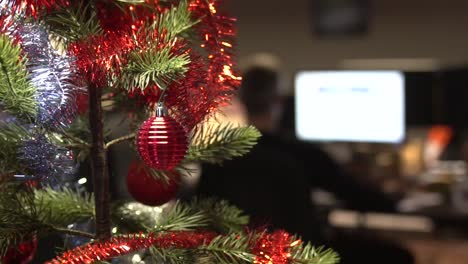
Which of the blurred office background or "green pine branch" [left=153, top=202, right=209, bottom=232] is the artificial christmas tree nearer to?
"green pine branch" [left=153, top=202, right=209, bottom=232]

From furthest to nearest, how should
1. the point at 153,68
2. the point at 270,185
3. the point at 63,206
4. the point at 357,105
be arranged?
the point at 357,105, the point at 270,185, the point at 63,206, the point at 153,68

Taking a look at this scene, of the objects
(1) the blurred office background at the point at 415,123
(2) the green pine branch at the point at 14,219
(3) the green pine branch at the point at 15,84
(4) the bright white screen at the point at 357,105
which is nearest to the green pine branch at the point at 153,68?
(3) the green pine branch at the point at 15,84

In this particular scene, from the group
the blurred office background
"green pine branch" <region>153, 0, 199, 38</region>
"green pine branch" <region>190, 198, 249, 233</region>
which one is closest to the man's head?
the blurred office background

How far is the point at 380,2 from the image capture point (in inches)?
261

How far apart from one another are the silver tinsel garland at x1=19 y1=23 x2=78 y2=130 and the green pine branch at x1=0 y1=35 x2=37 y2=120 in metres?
0.01

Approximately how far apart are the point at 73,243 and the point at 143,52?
0.36 metres

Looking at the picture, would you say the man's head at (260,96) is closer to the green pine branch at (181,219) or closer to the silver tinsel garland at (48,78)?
the green pine branch at (181,219)

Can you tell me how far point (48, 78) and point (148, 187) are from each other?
0.77 ft

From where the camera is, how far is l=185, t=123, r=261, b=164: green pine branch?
1.13 metres

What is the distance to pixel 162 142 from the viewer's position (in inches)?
38.9

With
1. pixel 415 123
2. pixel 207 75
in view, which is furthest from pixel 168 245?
pixel 415 123

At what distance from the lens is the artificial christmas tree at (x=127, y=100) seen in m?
1.00

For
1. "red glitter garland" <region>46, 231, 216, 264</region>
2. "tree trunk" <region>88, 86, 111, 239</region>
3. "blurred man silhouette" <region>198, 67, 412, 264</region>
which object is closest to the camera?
"red glitter garland" <region>46, 231, 216, 264</region>

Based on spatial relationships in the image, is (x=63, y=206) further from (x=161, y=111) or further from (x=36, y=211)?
(x=161, y=111)
